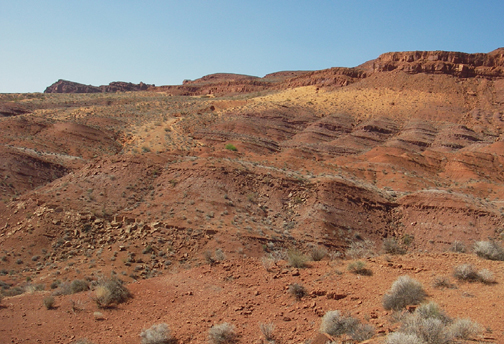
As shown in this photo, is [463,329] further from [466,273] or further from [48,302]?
[48,302]

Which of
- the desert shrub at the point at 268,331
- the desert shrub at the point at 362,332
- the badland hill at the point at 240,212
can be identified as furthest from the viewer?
the badland hill at the point at 240,212

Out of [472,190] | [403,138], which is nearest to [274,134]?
[403,138]

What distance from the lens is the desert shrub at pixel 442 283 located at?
7.35 metres

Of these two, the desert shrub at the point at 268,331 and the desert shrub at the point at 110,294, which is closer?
the desert shrub at the point at 268,331

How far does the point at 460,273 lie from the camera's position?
755cm

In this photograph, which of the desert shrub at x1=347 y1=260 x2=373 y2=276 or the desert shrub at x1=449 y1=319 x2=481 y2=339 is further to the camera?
the desert shrub at x1=347 y1=260 x2=373 y2=276

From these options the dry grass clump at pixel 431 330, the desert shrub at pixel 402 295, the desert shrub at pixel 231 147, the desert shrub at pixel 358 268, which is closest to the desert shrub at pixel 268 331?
the desert shrub at pixel 402 295

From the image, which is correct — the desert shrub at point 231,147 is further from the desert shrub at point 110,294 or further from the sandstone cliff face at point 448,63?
the sandstone cliff face at point 448,63

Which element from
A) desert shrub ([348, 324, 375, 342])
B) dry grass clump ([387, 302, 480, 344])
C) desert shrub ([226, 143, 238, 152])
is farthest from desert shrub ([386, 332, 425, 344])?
desert shrub ([226, 143, 238, 152])

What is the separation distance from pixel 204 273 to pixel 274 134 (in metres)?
33.7

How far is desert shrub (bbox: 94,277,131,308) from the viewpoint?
27.9 feet

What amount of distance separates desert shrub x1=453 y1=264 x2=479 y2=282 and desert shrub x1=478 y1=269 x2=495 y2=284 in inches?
2.8

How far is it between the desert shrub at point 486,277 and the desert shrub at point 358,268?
2.02 m

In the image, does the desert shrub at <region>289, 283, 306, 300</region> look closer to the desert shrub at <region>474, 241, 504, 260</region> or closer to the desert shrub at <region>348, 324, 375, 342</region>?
the desert shrub at <region>348, 324, 375, 342</region>
